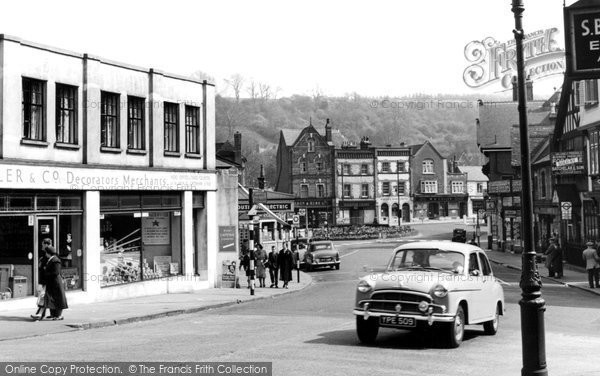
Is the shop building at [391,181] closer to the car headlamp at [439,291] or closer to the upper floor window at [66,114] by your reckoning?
the upper floor window at [66,114]

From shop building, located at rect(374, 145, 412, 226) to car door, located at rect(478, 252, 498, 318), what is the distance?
261ft

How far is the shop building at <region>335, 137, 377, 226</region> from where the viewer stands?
92.2 metres

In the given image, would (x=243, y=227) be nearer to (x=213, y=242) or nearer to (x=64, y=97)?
(x=213, y=242)

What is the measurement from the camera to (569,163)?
126 ft

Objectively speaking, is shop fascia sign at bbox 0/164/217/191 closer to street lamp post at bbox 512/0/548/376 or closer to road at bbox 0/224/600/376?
road at bbox 0/224/600/376

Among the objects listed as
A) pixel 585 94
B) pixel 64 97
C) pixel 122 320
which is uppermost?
pixel 585 94

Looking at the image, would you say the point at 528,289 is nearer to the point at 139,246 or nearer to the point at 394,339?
the point at 394,339

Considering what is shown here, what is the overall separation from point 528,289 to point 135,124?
18025 millimetres

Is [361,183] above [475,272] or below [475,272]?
above

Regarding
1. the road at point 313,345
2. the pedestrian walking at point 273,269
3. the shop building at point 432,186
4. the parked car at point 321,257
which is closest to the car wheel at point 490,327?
the road at point 313,345

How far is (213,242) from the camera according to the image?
27.8m

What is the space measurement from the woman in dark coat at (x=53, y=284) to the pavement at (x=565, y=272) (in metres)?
18.8

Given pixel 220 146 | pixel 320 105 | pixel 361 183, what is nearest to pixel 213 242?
pixel 220 146

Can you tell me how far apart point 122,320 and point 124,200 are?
673 cm
